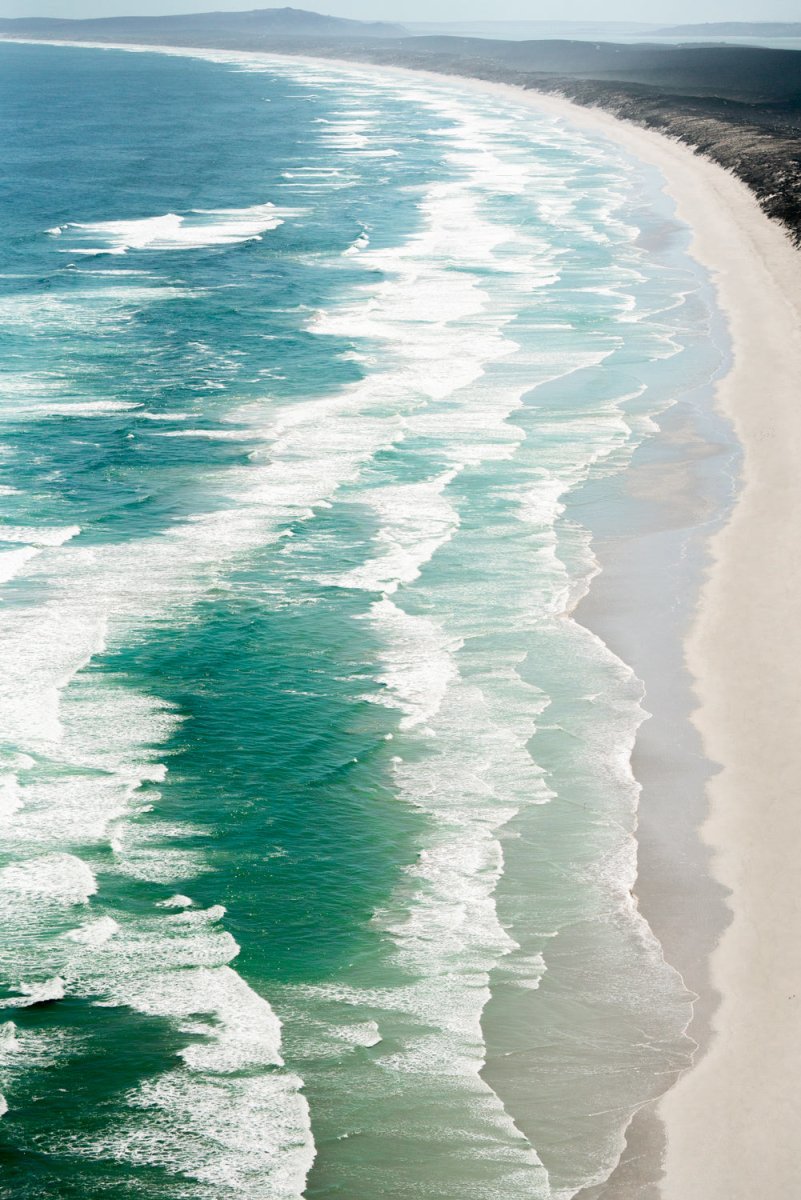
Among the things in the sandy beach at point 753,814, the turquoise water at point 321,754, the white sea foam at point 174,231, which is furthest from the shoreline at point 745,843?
the white sea foam at point 174,231

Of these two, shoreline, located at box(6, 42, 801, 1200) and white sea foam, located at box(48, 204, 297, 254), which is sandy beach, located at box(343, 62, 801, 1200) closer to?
shoreline, located at box(6, 42, 801, 1200)

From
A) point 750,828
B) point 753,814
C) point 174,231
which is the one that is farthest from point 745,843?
point 174,231

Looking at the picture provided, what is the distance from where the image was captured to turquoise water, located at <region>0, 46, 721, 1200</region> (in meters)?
9.77

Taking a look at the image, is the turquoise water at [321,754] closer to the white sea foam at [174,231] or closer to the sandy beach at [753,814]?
the sandy beach at [753,814]

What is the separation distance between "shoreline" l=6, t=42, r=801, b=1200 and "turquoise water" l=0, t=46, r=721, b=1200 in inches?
15.7

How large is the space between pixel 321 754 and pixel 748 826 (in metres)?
4.97

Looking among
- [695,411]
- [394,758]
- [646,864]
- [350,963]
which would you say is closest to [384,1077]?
[350,963]

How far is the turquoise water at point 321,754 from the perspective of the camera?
9.77 meters

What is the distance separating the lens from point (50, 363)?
31.4 m

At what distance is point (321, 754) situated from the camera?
14.7m

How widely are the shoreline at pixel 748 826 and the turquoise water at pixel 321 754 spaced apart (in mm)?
399

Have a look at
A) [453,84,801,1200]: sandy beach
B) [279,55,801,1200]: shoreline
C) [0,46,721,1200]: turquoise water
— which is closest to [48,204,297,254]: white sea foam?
[0,46,721,1200]: turquoise water

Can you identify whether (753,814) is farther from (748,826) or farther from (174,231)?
(174,231)

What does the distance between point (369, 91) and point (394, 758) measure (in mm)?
150116
